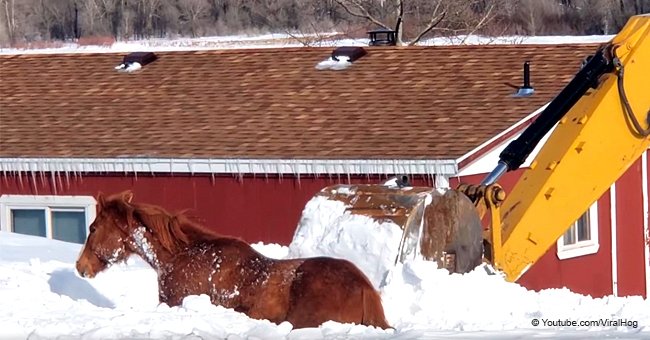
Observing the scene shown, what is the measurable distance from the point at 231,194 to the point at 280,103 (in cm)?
210

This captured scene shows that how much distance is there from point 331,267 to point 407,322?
932 millimetres

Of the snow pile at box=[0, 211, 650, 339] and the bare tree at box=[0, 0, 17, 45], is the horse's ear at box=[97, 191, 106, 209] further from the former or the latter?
the bare tree at box=[0, 0, 17, 45]

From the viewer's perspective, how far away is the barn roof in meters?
17.3

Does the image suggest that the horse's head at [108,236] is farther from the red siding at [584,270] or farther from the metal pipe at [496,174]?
the red siding at [584,270]

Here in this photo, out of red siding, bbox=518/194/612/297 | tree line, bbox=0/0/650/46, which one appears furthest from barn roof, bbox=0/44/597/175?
tree line, bbox=0/0/650/46

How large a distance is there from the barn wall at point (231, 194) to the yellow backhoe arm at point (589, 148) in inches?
211

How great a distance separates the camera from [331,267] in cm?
891

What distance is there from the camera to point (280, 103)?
19156 mm

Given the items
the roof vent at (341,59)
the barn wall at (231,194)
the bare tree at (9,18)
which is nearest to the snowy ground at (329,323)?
the barn wall at (231,194)

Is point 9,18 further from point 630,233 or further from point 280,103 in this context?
point 630,233

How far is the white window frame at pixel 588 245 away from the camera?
17.8 meters

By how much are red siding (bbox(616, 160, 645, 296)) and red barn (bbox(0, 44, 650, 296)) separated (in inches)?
0.9

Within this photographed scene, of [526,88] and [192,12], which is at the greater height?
[192,12]

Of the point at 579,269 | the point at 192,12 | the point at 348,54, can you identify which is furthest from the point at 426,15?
the point at 579,269
